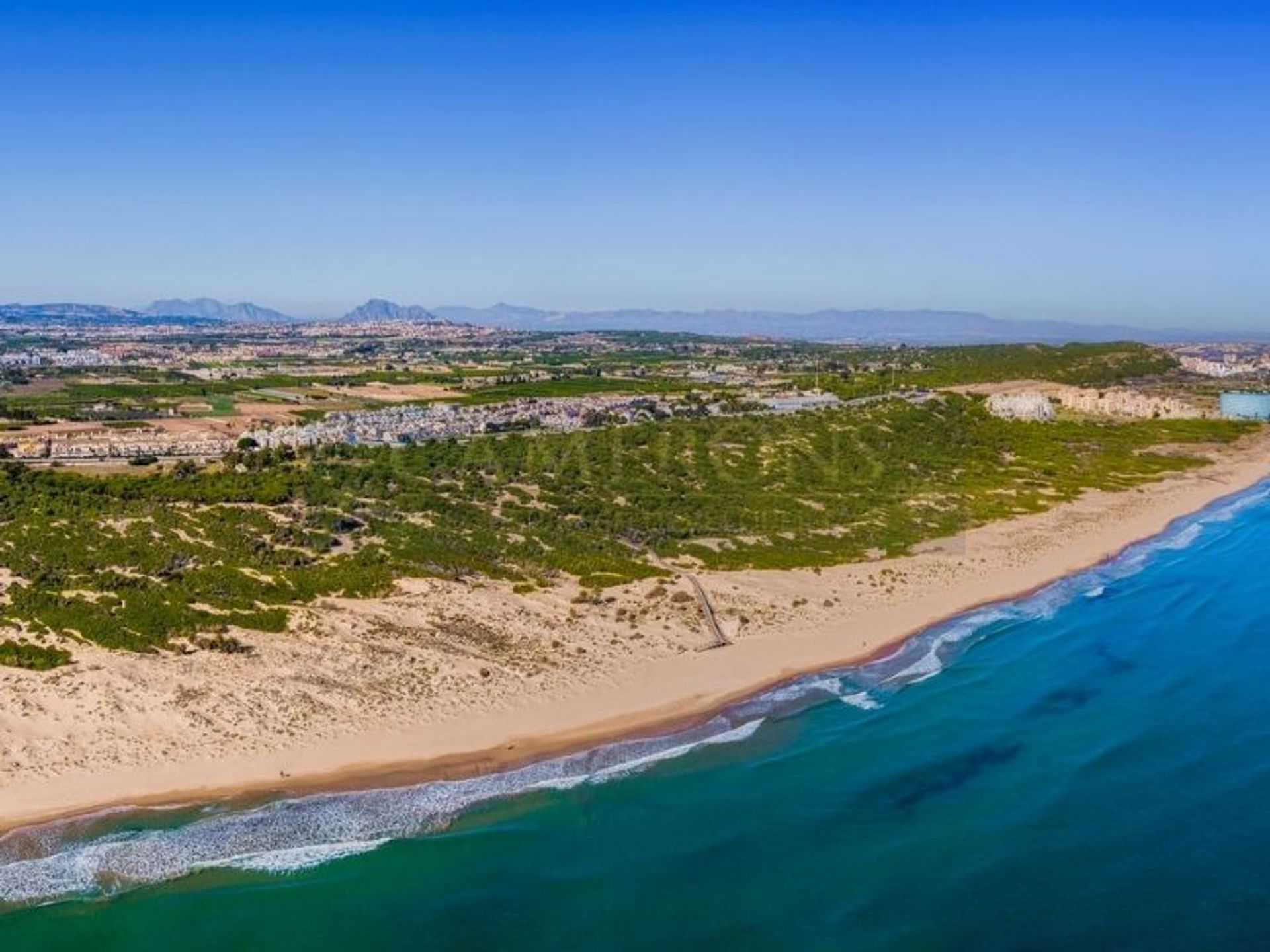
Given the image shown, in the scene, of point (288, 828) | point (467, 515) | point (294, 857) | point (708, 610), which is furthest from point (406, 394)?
point (294, 857)

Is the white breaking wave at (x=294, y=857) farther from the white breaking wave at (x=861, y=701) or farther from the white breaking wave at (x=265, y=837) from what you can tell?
the white breaking wave at (x=861, y=701)

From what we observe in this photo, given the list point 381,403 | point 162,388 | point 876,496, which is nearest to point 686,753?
point 876,496

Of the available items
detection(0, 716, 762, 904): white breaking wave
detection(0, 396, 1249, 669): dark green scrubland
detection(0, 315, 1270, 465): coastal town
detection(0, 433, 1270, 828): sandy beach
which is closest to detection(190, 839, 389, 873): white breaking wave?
detection(0, 716, 762, 904): white breaking wave

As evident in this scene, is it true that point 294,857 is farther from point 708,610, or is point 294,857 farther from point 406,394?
point 406,394

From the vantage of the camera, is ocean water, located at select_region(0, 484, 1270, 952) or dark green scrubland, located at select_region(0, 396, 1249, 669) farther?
dark green scrubland, located at select_region(0, 396, 1249, 669)

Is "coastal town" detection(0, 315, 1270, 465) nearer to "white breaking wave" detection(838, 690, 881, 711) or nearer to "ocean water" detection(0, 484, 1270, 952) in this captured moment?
"ocean water" detection(0, 484, 1270, 952)
